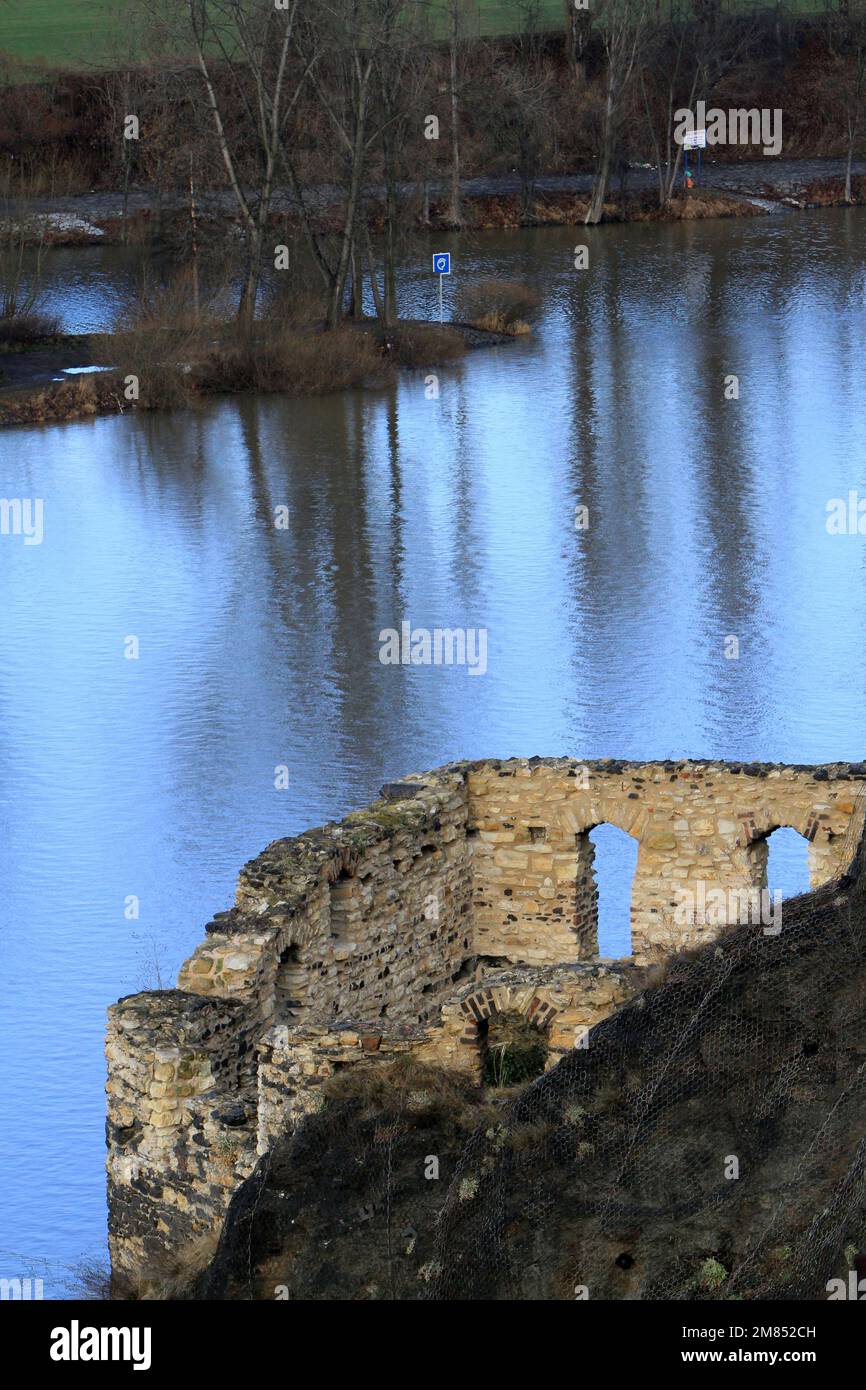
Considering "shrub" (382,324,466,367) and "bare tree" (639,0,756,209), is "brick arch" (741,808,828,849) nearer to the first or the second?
"shrub" (382,324,466,367)

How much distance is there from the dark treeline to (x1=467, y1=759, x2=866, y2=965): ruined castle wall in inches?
1528

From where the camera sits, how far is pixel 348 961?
62.9ft

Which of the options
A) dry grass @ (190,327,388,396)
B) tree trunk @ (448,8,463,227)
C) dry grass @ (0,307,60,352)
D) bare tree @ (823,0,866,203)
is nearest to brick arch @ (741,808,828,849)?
dry grass @ (190,327,388,396)

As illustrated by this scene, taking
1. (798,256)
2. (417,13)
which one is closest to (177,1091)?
(798,256)

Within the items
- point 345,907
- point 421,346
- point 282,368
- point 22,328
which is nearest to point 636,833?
point 345,907

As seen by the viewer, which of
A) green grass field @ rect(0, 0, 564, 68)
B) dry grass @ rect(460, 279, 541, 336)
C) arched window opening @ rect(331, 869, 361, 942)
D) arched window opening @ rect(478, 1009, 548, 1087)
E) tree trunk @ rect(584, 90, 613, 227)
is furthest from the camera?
green grass field @ rect(0, 0, 564, 68)

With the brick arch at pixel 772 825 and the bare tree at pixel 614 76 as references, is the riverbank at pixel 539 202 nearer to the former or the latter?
the bare tree at pixel 614 76

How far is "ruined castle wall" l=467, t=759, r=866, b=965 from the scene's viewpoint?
19.8 meters

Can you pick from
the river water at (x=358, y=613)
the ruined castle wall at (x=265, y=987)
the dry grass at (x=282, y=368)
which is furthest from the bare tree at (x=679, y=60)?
the ruined castle wall at (x=265, y=987)

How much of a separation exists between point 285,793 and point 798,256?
162 feet

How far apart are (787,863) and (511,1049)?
31.4 feet

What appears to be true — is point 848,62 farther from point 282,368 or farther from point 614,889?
point 614,889

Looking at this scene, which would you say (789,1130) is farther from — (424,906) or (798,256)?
(798,256)

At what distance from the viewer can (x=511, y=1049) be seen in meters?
16.0
